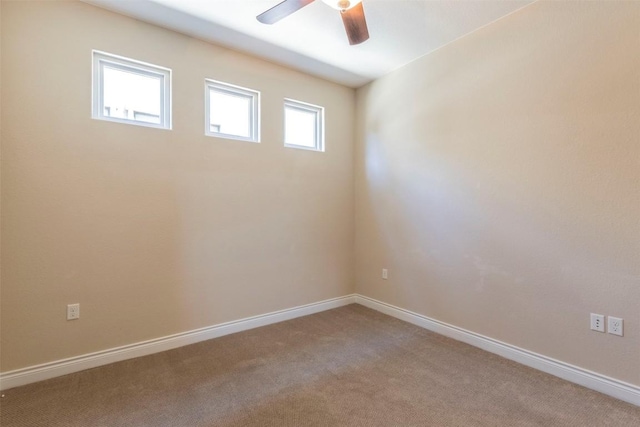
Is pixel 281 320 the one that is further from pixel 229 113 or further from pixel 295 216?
pixel 229 113

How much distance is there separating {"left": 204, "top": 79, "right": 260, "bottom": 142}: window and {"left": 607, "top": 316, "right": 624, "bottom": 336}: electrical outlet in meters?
3.07

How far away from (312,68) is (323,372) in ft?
9.50

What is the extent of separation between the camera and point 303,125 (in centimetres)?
351

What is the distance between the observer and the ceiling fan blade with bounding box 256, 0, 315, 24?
1735 millimetres

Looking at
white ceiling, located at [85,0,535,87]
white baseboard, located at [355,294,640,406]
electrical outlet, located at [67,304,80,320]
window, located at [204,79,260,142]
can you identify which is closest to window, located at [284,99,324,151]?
window, located at [204,79,260,142]

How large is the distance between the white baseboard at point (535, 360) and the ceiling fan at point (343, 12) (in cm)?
257

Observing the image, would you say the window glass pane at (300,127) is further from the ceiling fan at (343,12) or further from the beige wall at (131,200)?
the ceiling fan at (343,12)

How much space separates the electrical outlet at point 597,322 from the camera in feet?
6.50

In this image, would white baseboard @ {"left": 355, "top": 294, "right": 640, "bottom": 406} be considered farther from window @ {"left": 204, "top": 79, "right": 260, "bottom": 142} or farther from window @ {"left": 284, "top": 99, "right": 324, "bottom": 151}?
window @ {"left": 204, "top": 79, "right": 260, "bottom": 142}

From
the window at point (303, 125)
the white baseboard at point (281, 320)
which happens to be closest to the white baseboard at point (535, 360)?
the white baseboard at point (281, 320)

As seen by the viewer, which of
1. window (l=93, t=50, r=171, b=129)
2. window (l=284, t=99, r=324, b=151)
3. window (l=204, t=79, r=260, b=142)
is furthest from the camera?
window (l=284, t=99, r=324, b=151)

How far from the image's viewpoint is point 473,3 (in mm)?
2254

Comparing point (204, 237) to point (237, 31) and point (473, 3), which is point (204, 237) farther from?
point (473, 3)

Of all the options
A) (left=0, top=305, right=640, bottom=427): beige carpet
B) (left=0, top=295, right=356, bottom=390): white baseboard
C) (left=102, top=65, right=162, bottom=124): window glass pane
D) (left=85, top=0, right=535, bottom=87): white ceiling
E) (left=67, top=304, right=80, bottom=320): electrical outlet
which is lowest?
(left=0, top=305, right=640, bottom=427): beige carpet
